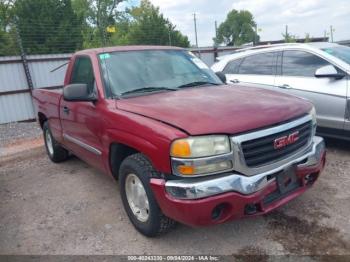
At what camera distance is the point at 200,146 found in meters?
2.85

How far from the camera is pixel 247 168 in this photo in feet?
9.64

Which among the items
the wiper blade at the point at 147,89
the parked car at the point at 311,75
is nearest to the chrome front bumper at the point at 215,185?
the wiper blade at the point at 147,89

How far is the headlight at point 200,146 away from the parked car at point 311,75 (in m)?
3.06

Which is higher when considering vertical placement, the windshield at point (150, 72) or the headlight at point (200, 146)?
the windshield at point (150, 72)

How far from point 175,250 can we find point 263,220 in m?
0.99

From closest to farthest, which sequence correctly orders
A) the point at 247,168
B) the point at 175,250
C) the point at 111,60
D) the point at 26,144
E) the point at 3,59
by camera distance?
the point at 247,168
the point at 175,250
the point at 111,60
the point at 26,144
the point at 3,59

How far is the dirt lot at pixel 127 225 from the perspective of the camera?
331 centimetres

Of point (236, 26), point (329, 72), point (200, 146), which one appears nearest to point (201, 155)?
point (200, 146)

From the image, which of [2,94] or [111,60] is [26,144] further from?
[111,60]

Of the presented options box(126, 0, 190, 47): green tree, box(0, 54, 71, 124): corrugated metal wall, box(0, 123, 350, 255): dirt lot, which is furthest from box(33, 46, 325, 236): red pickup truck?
box(126, 0, 190, 47): green tree

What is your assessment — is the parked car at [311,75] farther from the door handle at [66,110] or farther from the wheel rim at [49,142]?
the wheel rim at [49,142]

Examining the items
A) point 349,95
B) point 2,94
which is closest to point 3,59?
point 2,94

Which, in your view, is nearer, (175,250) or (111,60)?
(175,250)

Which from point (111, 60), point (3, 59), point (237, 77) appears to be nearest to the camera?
point (111, 60)
